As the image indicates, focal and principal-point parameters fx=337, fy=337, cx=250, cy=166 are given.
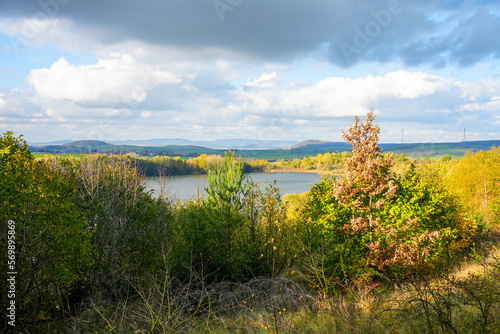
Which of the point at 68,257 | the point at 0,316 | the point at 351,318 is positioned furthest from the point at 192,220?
the point at 351,318

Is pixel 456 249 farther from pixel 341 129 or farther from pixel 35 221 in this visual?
pixel 35 221

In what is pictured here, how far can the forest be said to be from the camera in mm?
6445

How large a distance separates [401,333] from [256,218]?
28.5ft

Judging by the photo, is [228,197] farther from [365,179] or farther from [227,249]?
[365,179]

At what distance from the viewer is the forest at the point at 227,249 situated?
6445 millimetres

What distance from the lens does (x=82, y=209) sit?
1255cm

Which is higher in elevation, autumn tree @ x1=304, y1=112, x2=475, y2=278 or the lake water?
autumn tree @ x1=304, y1=112, x2=475, y2=278

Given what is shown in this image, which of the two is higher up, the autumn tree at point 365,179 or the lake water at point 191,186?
the autumn tree at point 365,179

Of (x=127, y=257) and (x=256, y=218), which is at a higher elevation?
(x=256, y=218)

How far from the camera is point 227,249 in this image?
12.6 metres

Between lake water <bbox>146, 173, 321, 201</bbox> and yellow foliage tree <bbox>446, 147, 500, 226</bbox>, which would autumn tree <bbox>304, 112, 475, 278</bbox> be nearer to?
lake water <bbox>146, 173, 321, 201</bbox>

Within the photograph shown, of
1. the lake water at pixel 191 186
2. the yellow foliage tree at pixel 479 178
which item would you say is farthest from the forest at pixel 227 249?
the yellow foliage tree at pixel 479 178

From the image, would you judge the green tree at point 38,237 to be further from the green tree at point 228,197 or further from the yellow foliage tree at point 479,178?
the yellow foliage tree at point 479,178

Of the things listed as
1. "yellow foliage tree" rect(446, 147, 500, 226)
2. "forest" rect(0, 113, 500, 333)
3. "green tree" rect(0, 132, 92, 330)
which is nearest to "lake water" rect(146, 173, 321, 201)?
"forest" rect(0, 113, 500, 333)
